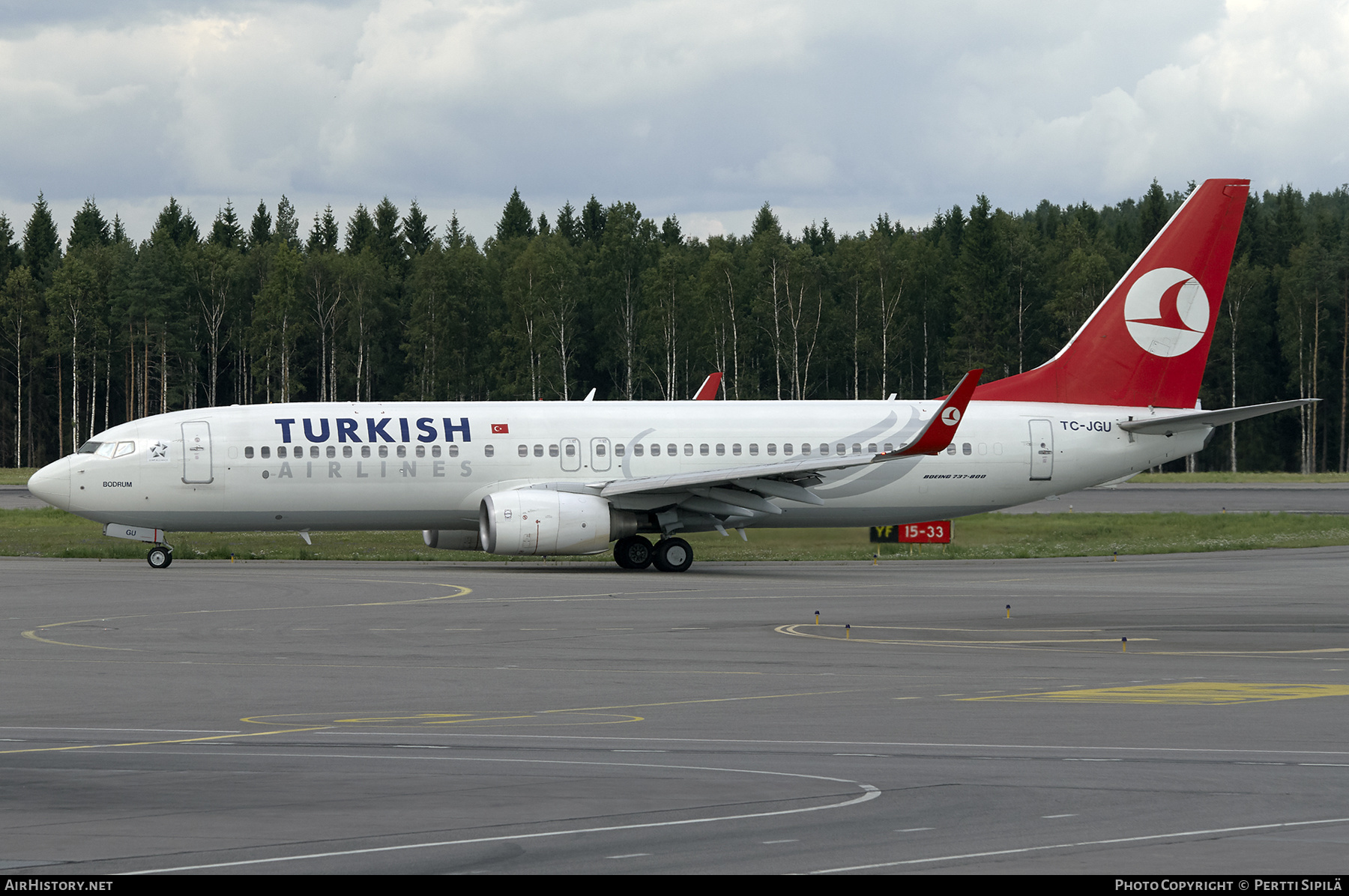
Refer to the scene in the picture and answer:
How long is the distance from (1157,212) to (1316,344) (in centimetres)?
3052

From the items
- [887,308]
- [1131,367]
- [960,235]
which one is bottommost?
[1131,367]

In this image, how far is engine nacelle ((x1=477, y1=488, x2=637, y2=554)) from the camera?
33.4 m

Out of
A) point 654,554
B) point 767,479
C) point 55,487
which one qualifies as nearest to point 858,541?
point 767,479

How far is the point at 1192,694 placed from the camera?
16.5 m

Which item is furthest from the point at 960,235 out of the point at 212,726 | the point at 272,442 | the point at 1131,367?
the point at 212,726

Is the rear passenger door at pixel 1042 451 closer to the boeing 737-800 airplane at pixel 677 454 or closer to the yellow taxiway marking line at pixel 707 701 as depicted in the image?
the boeing 737-800 airplane at pixel 677 454

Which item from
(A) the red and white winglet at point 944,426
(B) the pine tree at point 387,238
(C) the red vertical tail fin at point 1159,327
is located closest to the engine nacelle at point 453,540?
(A) the red and white winglet at point 944,426

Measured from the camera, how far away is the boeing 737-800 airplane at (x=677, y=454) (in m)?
34.4

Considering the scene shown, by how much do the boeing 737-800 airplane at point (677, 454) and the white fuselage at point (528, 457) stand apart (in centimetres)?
4

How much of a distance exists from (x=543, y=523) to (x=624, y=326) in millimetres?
78672

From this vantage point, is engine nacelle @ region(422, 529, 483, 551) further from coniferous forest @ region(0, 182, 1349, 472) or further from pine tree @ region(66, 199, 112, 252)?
pine tree @ region(66, 199, 112, 252)

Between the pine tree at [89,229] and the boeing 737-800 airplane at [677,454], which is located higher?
the pine tree at [89,229]

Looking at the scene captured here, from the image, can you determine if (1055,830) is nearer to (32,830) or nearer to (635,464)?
(32,830)

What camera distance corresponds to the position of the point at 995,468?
37719 millimetres
